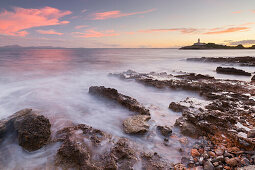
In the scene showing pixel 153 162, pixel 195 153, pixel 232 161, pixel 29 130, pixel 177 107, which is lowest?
pixel 153 162

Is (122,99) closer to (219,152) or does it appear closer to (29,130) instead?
(29,130)

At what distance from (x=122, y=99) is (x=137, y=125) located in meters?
1.93

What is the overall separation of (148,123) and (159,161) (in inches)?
59.2

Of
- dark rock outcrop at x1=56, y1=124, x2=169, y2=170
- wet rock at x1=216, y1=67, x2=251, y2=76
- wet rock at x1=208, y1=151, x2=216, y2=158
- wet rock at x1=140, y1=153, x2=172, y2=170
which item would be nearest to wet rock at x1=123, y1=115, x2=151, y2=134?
dark rock outcrop at x1=56, y1=124, x2=169, y2=170

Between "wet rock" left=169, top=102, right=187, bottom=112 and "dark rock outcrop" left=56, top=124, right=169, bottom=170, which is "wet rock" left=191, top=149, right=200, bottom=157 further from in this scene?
"wet rock" left=169, top=102, right=187, bottom=112

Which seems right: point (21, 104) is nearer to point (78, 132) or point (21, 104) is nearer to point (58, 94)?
point (58, 94)

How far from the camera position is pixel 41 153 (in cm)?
345

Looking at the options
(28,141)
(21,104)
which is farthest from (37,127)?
(21,104)

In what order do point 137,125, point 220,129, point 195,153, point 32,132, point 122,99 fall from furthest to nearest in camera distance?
point 122,99 < point 137,125 < point 220,129 < point 32,132 < point 195,153

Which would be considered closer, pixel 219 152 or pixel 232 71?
pixel 219 152

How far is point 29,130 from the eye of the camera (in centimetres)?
359

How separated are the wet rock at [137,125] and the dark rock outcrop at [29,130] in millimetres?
2115

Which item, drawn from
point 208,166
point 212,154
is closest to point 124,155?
point 208,166

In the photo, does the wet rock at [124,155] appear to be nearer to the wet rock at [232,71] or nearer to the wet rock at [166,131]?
the wet rock at [166,131]
